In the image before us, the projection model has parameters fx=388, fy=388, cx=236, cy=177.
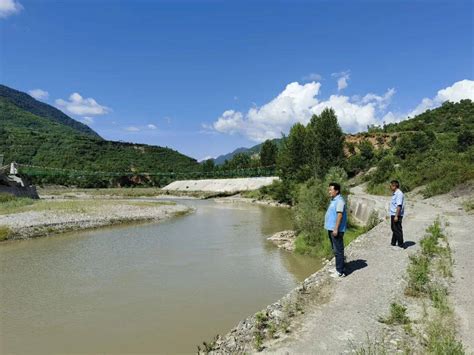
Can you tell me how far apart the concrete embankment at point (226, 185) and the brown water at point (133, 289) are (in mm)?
63726

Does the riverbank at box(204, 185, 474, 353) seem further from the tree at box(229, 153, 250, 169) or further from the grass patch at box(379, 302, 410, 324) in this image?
the tree at box(229, 153, 250, 169)

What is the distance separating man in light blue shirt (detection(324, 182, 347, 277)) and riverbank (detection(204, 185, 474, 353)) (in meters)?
0.56

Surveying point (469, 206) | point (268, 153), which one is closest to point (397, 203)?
point (469, 206)

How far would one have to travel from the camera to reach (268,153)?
367 feet

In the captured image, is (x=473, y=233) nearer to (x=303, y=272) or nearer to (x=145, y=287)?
(x=303, y=272)

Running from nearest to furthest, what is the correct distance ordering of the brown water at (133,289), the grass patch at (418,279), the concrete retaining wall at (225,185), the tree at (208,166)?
1. the grass patch at (418,279)
2. the brown water at (133,289)
3. the concrete retaining wall at (225,185)
4. the tree at (208,166)

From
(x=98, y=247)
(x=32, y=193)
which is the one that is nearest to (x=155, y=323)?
(x=98, y=247)

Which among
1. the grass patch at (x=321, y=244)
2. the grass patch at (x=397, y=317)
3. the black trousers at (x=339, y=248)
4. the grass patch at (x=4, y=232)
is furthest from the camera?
the grass patch at (x=4, y=232)

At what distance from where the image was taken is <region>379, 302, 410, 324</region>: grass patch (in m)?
7.48

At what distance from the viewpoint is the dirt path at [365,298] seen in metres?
6.85

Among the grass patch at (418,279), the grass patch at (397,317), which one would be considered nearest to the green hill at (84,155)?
the grass patch at (418,279)

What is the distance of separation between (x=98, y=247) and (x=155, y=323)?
14916mm

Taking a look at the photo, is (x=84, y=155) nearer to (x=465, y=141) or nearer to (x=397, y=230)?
(x=465, y=141)

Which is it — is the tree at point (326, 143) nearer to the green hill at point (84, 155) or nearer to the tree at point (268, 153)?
the tree at point (268, 153)
